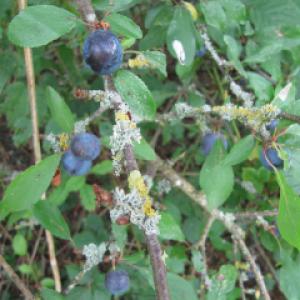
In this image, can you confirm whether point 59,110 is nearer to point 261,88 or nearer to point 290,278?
point 261,88

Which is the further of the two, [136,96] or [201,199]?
[201,199]

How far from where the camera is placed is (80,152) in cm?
104

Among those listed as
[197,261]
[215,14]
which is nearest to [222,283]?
[197,261]

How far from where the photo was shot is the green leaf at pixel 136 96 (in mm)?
876

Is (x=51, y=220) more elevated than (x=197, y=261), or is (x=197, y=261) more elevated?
(x=51, y=220)

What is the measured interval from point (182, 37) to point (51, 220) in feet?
1.66

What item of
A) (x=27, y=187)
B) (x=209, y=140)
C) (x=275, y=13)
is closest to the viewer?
(x=27, y=187)

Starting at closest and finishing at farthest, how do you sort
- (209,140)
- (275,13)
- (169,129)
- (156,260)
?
(156,260)
(275,13)
(209,140)
(169,129)

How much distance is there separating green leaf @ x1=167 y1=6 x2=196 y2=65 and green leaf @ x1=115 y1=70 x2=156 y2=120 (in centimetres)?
28

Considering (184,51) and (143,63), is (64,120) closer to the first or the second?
(143,63)

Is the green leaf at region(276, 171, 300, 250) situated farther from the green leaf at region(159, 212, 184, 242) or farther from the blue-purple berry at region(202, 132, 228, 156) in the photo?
the blue-purple berry at region(202, 132, 228, 156)

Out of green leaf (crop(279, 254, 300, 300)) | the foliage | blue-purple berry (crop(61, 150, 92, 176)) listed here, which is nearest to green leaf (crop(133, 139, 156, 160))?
the foliage

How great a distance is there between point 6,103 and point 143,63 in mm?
694

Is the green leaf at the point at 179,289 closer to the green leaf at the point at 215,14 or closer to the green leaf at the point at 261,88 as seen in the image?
the green leaf at the point at 261,88
